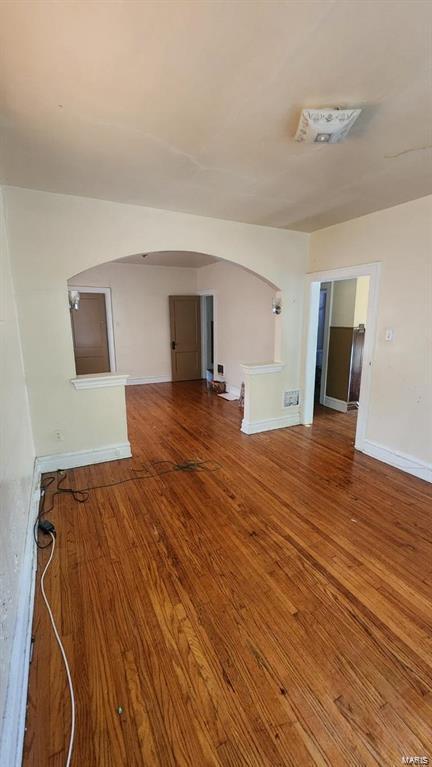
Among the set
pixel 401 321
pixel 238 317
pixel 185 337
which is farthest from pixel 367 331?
pixel 185 337

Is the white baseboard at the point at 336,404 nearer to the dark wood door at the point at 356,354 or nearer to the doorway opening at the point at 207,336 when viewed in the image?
the dark wood door at the point at 356,354

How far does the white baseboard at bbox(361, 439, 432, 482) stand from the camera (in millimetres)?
3121

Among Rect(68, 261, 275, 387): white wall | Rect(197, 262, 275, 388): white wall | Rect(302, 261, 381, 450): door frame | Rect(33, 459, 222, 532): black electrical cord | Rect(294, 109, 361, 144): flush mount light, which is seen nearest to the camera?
Rect(294, 109, 361, 144): flush mount light

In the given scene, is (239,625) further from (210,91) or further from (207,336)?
(207,336)

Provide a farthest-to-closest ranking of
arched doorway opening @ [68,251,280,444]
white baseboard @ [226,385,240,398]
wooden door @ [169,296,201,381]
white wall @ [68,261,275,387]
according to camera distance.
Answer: wooden door @ [169,296,201,381] < white baseboard @ [226,385,240,398] < arched doorway opening @ [68,251,280,444] < white wall @ [68,261,275,387]

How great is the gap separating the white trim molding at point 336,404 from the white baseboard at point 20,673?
15.0ft

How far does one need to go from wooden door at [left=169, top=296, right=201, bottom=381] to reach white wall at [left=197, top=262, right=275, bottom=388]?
56cm

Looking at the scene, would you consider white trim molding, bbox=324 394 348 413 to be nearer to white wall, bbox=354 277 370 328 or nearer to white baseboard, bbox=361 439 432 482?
white wall, bbox=354 277 370 328

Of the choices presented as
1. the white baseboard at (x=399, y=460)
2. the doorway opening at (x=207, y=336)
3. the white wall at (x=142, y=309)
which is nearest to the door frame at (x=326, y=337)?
the white baseboard at (x=399, y=460)

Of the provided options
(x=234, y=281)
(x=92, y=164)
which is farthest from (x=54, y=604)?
(x=234, y=281)

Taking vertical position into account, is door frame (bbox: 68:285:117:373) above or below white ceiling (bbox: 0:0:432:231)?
below

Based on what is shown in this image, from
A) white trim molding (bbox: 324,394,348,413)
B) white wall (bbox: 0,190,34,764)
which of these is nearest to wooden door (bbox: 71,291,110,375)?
white wall (bbox: 0,190,34,764)

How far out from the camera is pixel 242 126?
1.82 m

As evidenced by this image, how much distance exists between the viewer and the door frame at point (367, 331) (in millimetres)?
3479
